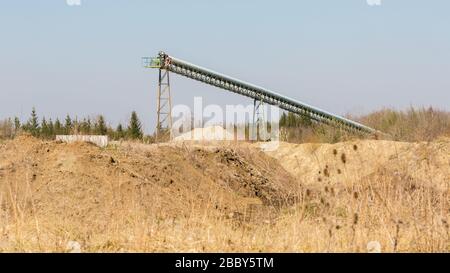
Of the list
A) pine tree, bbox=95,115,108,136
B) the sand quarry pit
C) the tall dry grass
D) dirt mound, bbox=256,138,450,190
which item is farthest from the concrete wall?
pine tree, bbox=95,115,108,136

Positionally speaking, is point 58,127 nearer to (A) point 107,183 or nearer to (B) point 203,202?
(B) point 203,202

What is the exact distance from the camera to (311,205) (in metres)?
12.9

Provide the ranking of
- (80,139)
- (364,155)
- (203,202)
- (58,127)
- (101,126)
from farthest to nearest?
(58,127) → (101,126) → (364,155) → (80,139) → (203,202)

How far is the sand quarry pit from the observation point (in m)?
8.27

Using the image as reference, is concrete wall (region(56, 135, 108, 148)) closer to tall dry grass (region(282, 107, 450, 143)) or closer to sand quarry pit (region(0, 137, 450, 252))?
sand quarry pit (region(0, 137, 450, 252))

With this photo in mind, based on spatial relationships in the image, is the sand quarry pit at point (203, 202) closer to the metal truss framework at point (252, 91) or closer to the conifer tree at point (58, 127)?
the metal truss framework at point (252, 91)

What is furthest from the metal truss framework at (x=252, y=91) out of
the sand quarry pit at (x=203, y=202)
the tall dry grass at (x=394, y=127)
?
the sand quarry pit at (x=203, y=202)

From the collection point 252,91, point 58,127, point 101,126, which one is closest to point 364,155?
point 252,91

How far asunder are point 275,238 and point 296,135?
3670cm

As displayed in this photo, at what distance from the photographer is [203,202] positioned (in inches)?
595

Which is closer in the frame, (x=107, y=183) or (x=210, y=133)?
(x=107, y=183)

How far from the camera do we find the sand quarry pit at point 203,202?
27.1 feet

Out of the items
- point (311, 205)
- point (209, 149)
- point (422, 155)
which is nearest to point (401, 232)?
point (311, 205)
